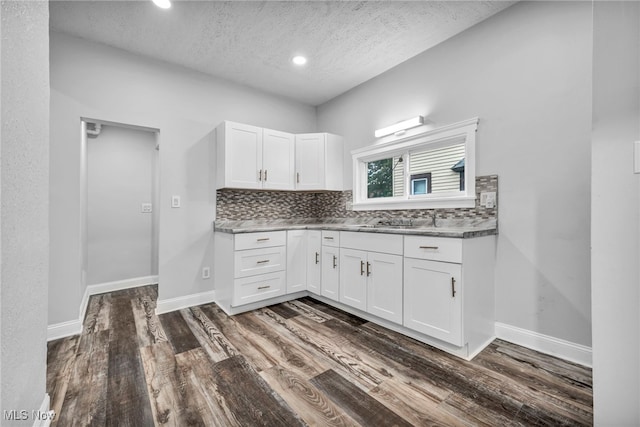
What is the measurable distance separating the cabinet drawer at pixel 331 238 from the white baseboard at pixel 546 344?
5.00 ft

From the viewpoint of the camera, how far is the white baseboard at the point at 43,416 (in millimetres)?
1168

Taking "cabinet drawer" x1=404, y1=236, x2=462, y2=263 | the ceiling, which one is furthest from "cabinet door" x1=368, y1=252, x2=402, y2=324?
the ceiling

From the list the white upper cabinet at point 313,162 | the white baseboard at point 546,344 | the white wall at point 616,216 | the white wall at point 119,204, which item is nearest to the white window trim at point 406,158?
the white upper cabinet at point 313,162

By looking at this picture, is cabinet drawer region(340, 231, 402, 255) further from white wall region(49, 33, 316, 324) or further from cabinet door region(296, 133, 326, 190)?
white wall region(49, 33, 316, 324)

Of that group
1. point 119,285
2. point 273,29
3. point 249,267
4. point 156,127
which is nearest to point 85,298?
point 119,285

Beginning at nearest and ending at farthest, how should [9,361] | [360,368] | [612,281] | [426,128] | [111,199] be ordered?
[9,361] < [612,281] < [360,368] < [426,128] < [111,199]

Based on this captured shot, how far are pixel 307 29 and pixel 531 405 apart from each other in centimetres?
305

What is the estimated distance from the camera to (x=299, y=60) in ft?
9.44

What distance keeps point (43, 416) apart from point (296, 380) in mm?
1186

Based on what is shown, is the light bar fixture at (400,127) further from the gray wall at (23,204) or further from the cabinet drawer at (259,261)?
the gray wall at (23,204)

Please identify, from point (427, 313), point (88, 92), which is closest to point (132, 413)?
point (427, 313)

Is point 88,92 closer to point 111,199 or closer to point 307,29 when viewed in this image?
point 111,199

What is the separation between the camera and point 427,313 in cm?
205

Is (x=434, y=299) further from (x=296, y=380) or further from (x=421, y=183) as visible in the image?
(x=421, y=183)
